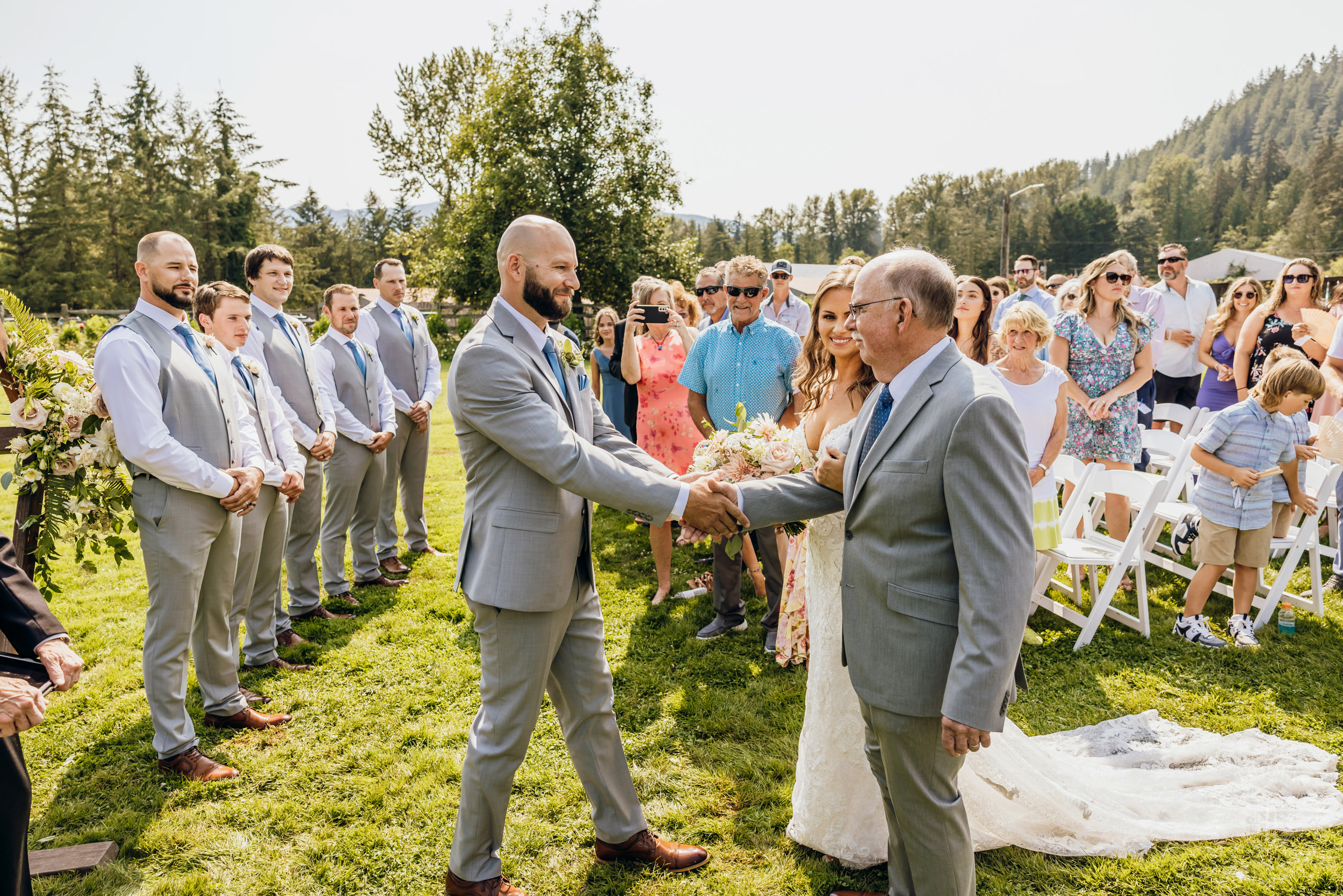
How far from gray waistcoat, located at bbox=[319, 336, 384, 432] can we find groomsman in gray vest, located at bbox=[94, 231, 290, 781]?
245cm

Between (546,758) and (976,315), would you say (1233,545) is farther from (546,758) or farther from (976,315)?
(546,758)

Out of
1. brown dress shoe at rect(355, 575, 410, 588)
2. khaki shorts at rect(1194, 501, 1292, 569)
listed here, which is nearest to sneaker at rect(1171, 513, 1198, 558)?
khaki shorts at rect(1194, 501, 1292, 569)

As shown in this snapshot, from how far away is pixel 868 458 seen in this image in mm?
2383

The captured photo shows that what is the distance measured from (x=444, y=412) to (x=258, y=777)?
14.7m

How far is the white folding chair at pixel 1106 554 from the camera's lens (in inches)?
215

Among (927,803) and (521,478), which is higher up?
(521,478)

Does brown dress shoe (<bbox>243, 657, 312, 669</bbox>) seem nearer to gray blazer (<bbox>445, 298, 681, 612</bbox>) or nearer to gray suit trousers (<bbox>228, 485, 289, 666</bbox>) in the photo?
gray suit trousers (<bbox>228, 485, 289, 666</bbox>)

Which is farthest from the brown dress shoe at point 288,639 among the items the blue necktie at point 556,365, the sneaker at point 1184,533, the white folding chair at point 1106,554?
the sneaker at point 1184,533

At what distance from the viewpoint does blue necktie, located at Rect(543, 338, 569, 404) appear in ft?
10.3

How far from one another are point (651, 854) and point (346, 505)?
15.5ft

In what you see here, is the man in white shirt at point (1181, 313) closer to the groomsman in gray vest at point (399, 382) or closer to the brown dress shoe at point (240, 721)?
the groomsman in gray vest at point (399, 382)

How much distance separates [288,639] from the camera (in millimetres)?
5863

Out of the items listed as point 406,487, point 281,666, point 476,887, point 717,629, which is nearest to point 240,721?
point 281,666

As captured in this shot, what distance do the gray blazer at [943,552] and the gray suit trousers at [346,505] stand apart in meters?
5.48
